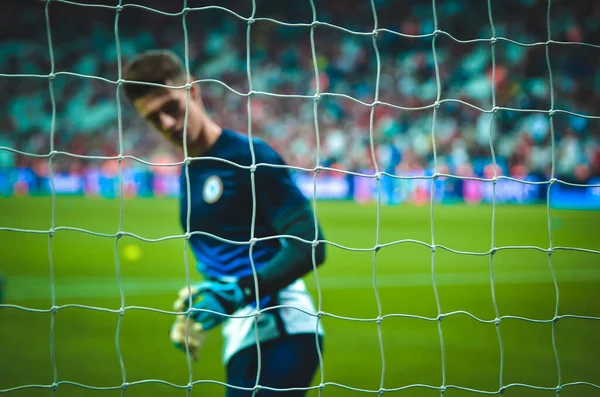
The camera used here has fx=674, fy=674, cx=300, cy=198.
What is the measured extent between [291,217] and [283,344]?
39cm

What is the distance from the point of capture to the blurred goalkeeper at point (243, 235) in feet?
6.47

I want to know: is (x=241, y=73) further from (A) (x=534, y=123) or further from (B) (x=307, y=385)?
(B) (x=307, y=385)

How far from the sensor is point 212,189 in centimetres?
207

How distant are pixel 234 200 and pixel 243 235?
113mm

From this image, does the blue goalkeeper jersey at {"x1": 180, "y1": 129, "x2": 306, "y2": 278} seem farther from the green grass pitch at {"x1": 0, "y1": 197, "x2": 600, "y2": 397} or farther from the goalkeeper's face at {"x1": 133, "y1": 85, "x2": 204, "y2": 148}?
the green grass pitch at {"x1": 0, "y1": 197, "x2": 600, "y2": 397}

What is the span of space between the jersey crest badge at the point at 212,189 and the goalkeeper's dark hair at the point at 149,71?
0.32 m

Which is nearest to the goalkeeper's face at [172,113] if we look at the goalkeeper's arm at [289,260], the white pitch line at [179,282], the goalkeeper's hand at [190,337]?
the goalkeeper's arm at [289,260]

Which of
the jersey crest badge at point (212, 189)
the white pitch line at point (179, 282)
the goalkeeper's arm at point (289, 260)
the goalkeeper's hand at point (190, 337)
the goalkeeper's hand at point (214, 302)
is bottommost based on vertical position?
the white pitch line at point (179, 282)

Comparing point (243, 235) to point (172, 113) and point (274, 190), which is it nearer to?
point (274, 190)

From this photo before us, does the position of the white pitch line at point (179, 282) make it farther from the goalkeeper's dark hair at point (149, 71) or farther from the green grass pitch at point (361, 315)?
the goalkeeper's dark hair at point (149, 71)

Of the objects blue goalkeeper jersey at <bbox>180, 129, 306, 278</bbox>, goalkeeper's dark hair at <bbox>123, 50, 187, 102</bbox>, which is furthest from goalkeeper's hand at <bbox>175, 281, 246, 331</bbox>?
goalkeeper's dark hair at <bbox>123, 50, 187, 102</bbox>

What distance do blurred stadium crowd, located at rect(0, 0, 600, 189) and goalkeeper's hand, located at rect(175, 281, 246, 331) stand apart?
14.5 m

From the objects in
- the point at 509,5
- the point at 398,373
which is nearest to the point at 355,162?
the point at 509,5

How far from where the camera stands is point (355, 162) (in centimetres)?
1864
